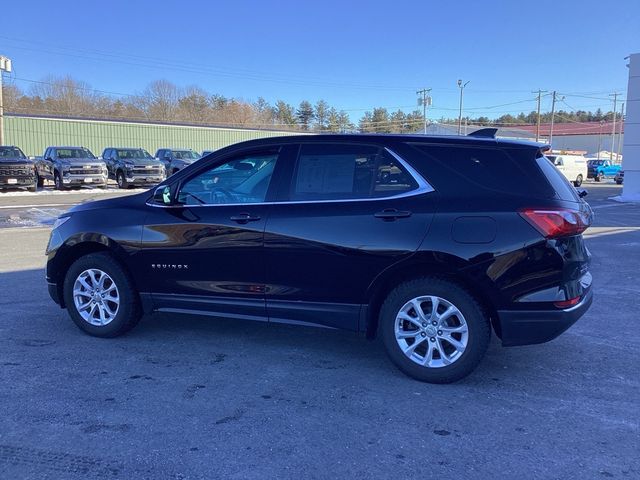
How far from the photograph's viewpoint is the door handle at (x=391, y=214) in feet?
13.5

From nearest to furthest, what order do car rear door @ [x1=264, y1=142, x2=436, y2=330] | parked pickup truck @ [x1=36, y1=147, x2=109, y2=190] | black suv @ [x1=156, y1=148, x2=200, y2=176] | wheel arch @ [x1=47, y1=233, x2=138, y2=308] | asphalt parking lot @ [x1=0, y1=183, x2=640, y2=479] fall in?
asphalt parking lot @ [x1=0, y1=183, x2=640, y2=479] < car rear door @ [x1=264, y1=142, x2=436, y2=330] < wheel arch @ [x1=47, y1=233, x2=138, y2=308] < parked pickup truck @ [x1=36, y1=147, x2=109, y2=190] < black suv @ [x1=156, y1=148, x2=200, y2=176]

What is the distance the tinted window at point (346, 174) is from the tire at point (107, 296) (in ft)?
5.95

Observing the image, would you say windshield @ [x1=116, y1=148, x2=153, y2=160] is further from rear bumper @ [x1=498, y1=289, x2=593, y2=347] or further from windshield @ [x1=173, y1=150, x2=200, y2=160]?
rear bumper @ [x1=498, y1=289, x2=593, y2=347]

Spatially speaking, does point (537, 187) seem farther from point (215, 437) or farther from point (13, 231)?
point (13, 231)

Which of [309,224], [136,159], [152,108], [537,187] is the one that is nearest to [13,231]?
[309,224]

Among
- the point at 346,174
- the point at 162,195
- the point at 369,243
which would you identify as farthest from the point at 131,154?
the point at 369,243

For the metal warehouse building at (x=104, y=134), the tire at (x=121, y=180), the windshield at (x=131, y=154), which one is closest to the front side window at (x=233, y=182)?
the tire at (x=121, y=180)

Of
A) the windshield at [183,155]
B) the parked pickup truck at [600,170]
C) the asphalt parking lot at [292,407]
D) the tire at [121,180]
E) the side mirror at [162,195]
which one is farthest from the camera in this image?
the parked pickup truck at [600,170]

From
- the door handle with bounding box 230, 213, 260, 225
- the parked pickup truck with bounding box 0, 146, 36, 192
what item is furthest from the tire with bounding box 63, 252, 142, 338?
the parked pickup truck with bounding box 0, 146, 36, 192

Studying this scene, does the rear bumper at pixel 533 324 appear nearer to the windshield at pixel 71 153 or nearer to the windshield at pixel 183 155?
the windshield at pixel 71 153

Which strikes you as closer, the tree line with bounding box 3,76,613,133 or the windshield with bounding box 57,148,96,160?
the windshield with bounding box 57,148,96,160

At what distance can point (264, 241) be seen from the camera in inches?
176

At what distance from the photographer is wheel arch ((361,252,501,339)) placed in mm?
4012

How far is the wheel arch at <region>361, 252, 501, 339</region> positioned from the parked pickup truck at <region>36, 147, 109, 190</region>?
22.6 m
